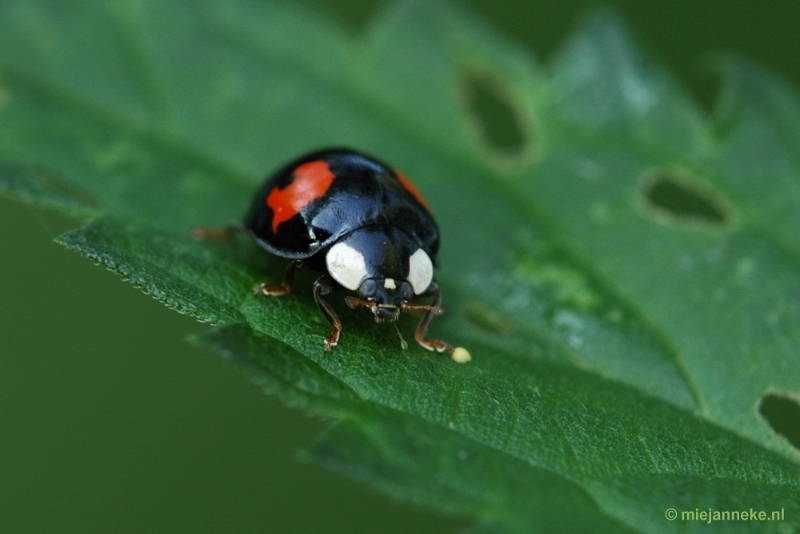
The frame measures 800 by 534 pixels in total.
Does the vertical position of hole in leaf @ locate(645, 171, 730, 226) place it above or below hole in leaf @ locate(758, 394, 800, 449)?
above

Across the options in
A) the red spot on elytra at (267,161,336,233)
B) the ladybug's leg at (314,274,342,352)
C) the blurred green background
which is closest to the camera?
the ladybug's leg at (314,274,342,352)

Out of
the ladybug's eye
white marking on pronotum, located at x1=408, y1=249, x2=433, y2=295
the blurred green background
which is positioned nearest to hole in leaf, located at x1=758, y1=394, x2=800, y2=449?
white marking on pronotum, located at x1=408, y1=249, x2=433, y2=295

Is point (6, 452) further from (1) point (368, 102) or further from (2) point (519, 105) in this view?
(2) point (519, 105)

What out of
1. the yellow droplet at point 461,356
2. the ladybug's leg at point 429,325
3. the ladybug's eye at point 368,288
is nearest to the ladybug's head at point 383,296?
the ladybug's eye at point 368,288

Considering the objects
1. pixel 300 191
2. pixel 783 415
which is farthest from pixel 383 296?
pixel 783 415

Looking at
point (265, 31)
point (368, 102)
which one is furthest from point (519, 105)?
point (265, 31)

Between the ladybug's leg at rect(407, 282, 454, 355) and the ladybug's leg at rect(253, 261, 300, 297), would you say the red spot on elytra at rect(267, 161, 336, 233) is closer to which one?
the ladybug's leg at rect(253, 261, 300, 297)

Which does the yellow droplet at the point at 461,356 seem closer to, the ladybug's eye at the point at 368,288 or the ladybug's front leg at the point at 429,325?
the ladybug's front leg at the point at 429,325

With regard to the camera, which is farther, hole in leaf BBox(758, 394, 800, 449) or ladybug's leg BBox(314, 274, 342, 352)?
hole in leaf BBox(758, 394, 800, 449)
